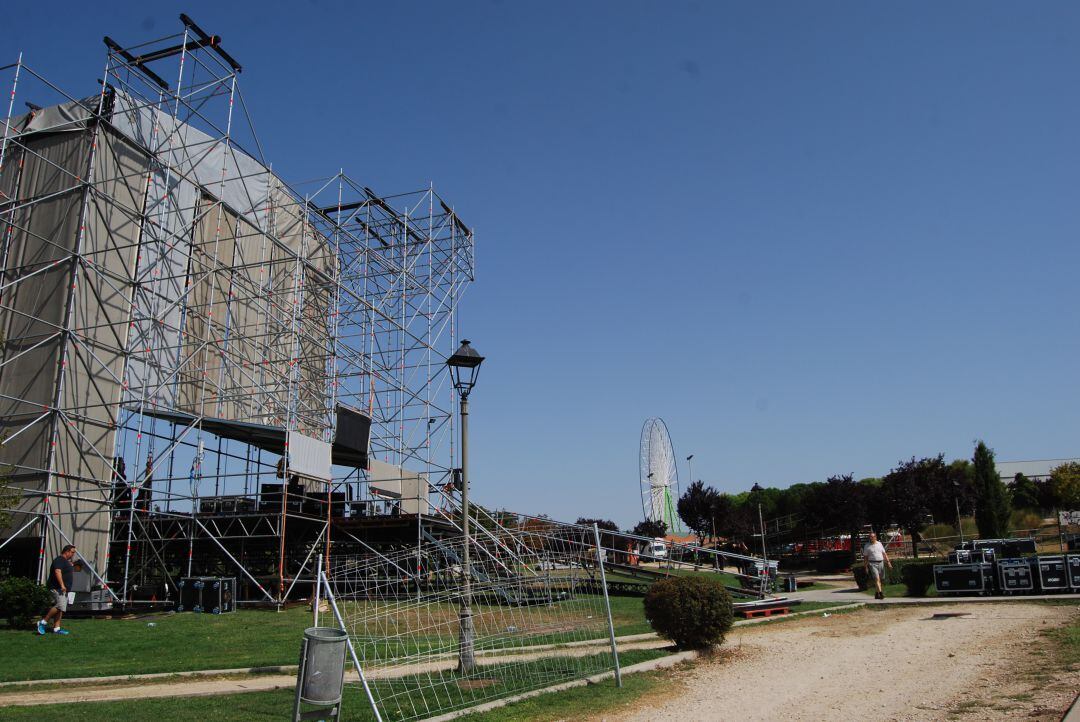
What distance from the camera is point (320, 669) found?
571 cm

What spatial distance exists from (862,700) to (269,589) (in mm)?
17606

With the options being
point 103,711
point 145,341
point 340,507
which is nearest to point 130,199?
point 145,341

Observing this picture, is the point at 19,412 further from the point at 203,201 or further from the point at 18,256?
the point at 203,201

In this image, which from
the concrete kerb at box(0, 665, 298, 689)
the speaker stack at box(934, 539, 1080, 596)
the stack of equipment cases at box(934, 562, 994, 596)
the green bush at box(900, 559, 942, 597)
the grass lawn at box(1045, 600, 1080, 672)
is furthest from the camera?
the green bush at box(900, 559, 942, 597)

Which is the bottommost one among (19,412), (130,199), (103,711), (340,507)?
(103,711)

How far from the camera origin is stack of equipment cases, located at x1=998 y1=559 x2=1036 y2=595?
14680 millimetres

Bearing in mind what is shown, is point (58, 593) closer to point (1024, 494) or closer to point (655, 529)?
point (655, 529)

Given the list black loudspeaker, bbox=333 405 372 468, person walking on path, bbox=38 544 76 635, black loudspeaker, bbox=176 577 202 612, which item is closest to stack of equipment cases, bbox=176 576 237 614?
black loudspeaker, bbox=176 577 202 612

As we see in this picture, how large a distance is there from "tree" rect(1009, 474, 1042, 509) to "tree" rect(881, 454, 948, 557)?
18765 millimetres

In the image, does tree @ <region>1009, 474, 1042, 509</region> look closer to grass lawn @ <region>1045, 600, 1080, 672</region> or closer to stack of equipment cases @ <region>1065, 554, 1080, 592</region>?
stack of equipment cases @ <region>1065, 554, 1080, 592</region>

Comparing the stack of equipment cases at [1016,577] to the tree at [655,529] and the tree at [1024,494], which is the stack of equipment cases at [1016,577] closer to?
the tree at [655,529]

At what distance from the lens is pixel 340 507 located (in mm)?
23547

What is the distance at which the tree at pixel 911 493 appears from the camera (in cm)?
3869

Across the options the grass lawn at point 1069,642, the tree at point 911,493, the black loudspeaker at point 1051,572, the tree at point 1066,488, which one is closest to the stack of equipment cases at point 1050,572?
the black loudspeaker at point 1051,572
